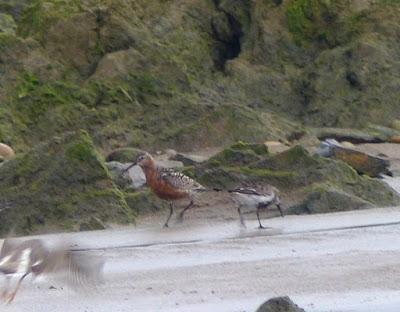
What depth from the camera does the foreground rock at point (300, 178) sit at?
499 inches

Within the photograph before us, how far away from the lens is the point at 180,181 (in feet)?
42.9

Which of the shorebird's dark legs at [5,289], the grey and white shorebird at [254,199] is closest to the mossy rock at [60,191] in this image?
the grey and white shorebird at [254,199]

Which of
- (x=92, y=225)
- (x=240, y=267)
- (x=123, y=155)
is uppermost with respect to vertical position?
(x=240, y=267)

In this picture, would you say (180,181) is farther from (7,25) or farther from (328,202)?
(7,25)

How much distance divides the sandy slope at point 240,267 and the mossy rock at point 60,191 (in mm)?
398

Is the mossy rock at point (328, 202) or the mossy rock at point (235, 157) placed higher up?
the mossy rock at point (328, 202)

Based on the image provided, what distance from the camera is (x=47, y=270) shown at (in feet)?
24.3

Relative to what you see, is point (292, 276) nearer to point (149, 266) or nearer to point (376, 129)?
point (149, 266)

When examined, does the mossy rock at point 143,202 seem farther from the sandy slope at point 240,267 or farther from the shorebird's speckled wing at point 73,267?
the shorebird's speckled wing at point 73,267

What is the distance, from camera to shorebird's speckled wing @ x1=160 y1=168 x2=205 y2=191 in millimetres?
13008

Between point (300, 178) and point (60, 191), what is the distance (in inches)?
91.5

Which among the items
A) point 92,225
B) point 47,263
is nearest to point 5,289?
point 47,263

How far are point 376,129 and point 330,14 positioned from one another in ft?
6.64

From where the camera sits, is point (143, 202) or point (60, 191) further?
point (143, 202)
